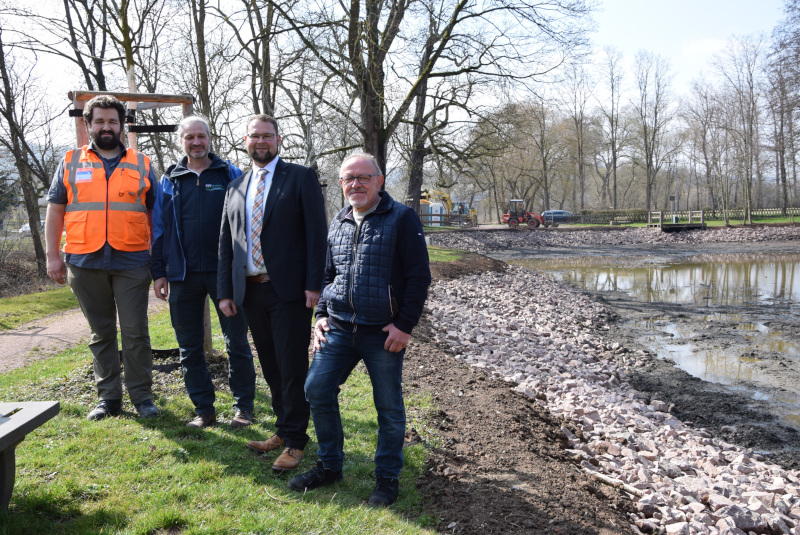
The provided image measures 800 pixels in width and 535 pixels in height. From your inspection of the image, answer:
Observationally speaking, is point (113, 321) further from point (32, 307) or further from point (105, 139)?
point (32, 307)

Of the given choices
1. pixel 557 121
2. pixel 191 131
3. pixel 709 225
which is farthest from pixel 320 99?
pixel 557 121

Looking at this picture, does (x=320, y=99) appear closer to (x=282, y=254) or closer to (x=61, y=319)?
(x=61, y=319)

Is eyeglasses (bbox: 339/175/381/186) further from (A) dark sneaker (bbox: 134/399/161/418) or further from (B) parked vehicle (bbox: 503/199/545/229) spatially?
Result: (B) parked vehicle (bbox: 503/199/545/229)

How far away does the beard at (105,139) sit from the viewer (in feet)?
13.2

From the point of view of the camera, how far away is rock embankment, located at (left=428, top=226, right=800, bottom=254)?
3266 cm

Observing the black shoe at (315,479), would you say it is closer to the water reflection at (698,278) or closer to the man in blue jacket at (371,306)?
the man in blue jacket at (371,306)

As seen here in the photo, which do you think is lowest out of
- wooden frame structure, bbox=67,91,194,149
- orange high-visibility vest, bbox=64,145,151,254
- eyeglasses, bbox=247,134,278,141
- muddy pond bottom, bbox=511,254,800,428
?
muddy pond bottom, bbox=511,254,800,428

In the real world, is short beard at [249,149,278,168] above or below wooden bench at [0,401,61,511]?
above

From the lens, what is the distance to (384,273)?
10.1ft

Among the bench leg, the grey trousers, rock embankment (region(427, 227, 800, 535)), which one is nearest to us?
the bench leg

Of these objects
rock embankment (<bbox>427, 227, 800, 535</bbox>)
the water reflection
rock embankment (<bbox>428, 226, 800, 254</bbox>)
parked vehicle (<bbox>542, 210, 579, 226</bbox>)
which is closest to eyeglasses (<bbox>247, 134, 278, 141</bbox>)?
rock embankment (<bbox>427, 227, 800, 535</bbox>)

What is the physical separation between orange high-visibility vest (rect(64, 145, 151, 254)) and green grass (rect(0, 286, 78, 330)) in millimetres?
6874

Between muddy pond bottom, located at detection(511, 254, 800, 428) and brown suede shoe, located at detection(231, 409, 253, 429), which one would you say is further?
muddy pond bottom, located at detection(511, 254, 800, 428)

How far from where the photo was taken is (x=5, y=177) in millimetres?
17062
